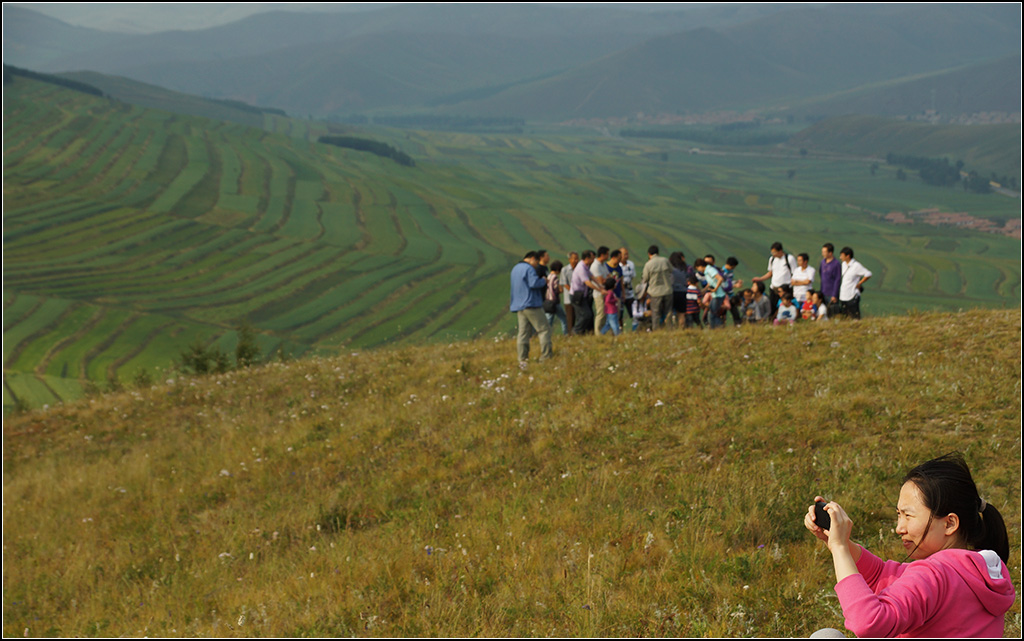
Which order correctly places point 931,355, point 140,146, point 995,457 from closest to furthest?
point 995,457 < point 931,355 < point 140,146

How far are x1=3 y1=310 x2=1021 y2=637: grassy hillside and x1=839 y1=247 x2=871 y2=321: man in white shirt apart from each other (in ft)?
4.24

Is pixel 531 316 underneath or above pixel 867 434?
Result: above

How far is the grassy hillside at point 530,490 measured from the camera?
6.06 metres

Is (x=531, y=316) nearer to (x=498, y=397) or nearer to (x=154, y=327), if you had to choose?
(x=498, y=397)

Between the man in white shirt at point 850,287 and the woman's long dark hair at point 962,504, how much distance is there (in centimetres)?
1374

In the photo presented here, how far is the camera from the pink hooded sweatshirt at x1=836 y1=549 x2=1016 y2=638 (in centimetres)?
253

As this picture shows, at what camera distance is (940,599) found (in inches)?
101

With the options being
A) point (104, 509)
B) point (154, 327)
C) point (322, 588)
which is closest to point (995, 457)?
point (322, 588)

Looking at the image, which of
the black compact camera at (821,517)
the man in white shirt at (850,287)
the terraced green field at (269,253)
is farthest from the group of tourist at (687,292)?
the terraced green field at (269,253)

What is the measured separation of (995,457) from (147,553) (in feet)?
32.9

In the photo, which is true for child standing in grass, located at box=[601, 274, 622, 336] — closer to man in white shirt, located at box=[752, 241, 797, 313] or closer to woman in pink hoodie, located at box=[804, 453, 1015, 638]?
man in white shirt, located at box=[752, 241, 797, 313]

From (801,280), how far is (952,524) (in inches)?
585

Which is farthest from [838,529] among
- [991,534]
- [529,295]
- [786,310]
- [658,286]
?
[786,310]

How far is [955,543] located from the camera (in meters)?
2.70
